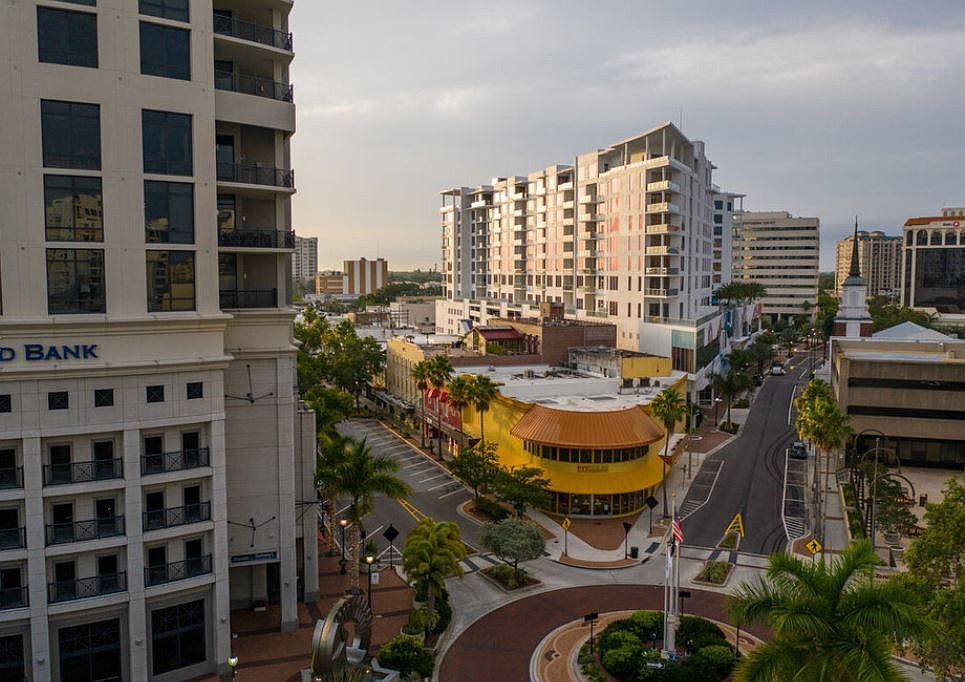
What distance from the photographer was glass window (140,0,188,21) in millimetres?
31947

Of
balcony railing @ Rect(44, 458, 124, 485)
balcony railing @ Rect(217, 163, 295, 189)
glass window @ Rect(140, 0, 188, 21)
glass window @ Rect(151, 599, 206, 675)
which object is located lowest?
glass window @ Rect(151, 599, 206, 675)

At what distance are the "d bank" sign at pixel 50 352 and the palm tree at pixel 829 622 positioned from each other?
2652 centimetres

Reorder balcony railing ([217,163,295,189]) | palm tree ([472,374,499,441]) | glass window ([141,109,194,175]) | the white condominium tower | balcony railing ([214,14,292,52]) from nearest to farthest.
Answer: glass window ([141,109,194,175]) < balcony railing ([217,163,295,189]) < balcony railing ([214,14,292,52]) < palm tree ([472,374,499,441]) < the white condominium tower

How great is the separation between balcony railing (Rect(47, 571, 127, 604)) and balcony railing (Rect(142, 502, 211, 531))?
2.33 meters

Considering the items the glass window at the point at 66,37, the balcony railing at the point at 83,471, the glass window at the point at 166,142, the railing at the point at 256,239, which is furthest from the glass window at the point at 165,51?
the balcony railing at the point at 83,471

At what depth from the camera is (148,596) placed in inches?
1261

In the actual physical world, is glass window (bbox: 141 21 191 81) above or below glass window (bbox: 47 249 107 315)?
above

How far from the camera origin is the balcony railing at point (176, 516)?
107ft

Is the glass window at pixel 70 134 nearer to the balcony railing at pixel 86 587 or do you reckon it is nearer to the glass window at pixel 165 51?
the glass window at pixel 165 51

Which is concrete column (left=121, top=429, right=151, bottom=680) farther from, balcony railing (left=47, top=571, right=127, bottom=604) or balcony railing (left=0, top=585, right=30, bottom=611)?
balcony railing (left=0, top=585, right=30, bottom=611)

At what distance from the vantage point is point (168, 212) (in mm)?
32781

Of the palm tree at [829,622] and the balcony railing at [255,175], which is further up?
the balcony railing at [255,175]

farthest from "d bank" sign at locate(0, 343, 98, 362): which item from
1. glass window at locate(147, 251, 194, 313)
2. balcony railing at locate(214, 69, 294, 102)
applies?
balcony railing at locate(214, 69, 294, 102)

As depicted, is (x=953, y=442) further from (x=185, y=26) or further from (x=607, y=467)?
(x=185, y=26)
